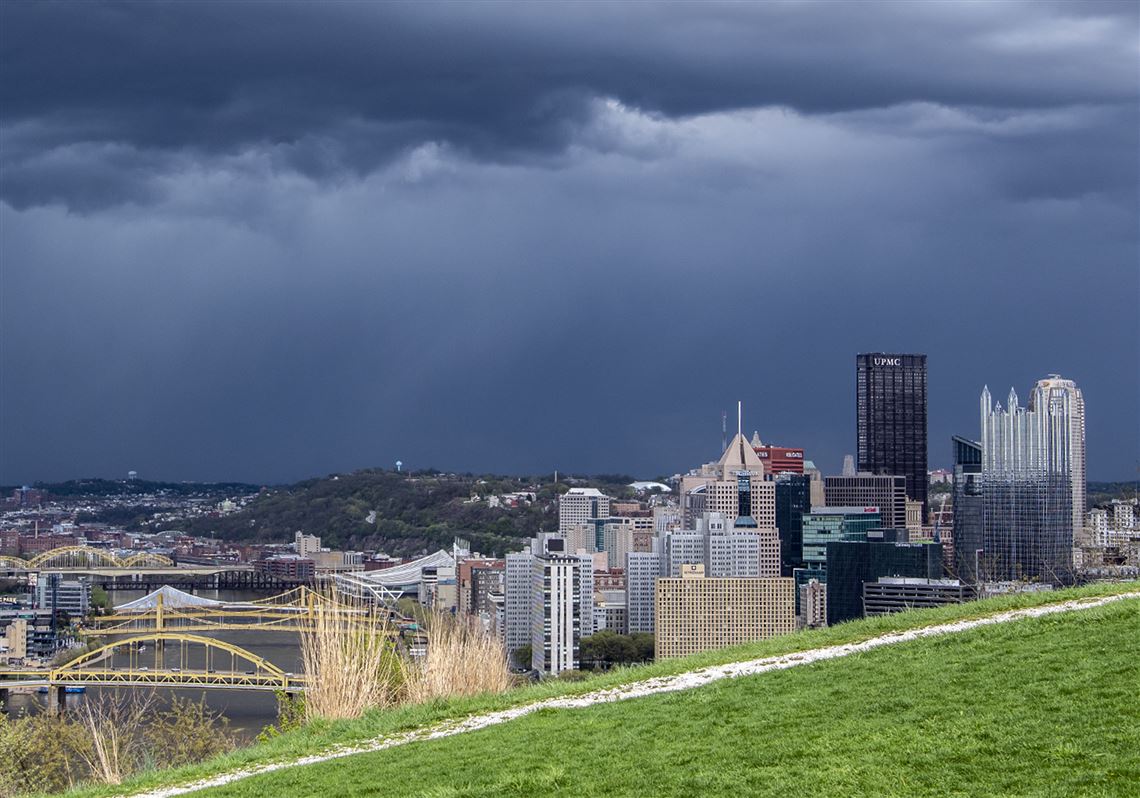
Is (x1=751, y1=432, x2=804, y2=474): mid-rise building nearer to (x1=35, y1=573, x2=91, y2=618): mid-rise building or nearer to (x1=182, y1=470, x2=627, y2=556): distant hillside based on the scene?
(x1=182, y1=470, x2=627, y2=556): distant hillside

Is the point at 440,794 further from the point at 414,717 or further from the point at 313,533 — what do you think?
the point at 313,533

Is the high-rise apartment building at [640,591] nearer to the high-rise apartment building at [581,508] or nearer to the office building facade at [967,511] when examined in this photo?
the office building facade at [967,511]

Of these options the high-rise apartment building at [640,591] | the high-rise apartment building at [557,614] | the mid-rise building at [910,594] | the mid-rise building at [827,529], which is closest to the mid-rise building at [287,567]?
the high-rise apartment building at [640,591]

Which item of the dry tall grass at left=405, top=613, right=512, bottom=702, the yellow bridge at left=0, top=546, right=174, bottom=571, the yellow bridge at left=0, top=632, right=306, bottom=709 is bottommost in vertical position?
the yellow bridge at left=0, top=632, right=306, bottom=709

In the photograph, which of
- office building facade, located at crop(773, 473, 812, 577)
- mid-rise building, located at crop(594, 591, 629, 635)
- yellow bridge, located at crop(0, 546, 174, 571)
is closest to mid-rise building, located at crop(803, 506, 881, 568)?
office building facade, located at crop(773, 473, 812, 577)

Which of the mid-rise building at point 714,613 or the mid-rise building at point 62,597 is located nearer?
the mid-rise building at point 714,613

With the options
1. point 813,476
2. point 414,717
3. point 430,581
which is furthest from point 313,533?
point 414,717

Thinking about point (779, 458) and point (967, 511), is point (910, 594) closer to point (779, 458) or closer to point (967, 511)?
point (967, 511)
